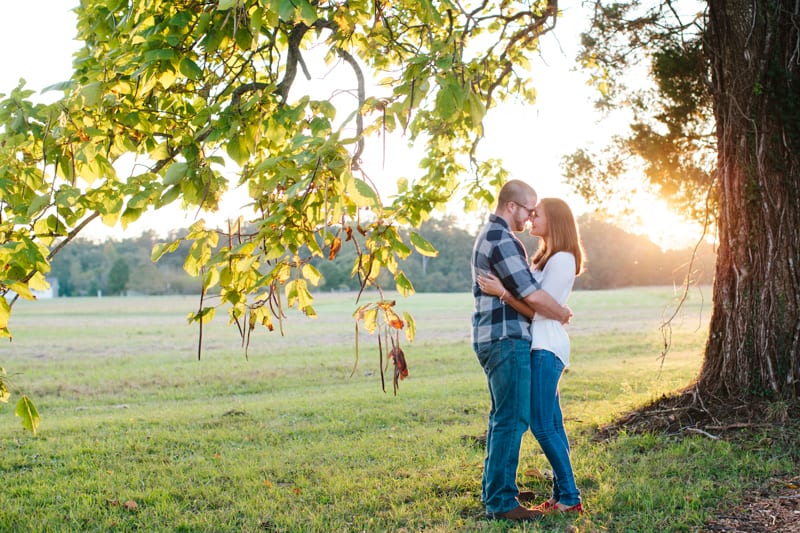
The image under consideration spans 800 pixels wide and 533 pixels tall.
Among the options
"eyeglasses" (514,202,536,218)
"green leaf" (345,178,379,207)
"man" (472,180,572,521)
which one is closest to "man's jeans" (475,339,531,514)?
"man" (472,180,572,521)

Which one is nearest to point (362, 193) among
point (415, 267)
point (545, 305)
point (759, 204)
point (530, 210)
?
point (545, 305)

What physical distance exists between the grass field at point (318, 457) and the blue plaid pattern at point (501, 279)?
1222mm

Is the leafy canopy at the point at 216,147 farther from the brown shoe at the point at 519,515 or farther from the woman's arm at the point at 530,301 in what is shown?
the brown shoe at the point at 519,515

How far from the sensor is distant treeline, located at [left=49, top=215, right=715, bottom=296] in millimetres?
65900

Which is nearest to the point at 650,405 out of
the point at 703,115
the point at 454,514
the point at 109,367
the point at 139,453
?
the point at 454,514

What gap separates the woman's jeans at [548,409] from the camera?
4.38 metres

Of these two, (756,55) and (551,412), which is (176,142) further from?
(756,55)

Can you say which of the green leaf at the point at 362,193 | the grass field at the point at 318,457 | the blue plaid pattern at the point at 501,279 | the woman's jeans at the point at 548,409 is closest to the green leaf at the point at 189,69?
the green leaf at the point at 362,193

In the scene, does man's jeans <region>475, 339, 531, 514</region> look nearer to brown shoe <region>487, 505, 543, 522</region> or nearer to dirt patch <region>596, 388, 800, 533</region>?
brown shoe <region>487, 505, 543, 522</region>

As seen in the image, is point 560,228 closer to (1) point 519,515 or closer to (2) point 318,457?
(1) point 519,515

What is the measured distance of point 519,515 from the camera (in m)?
4.43

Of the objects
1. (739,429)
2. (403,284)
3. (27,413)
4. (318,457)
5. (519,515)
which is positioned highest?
(403,284)

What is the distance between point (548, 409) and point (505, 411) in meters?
0.29

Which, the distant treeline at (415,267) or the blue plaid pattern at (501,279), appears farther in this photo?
the distant treeline at (415,267)
